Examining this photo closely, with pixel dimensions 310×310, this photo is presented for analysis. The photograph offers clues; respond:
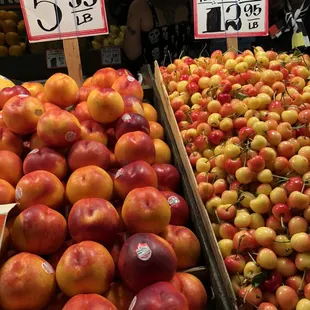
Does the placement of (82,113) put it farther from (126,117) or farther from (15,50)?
(15,50)

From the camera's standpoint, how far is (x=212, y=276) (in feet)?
4.03

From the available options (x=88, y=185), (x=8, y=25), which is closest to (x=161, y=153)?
(x=88, y=185)

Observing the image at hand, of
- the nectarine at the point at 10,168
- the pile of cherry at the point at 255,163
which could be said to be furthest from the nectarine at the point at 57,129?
the pile of cherry at the point at 255,163

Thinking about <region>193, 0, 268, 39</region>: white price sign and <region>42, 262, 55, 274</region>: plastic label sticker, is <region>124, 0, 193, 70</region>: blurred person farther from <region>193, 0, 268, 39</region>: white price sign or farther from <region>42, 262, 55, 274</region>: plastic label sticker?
<region>42, 262, 55, 274</region>: plastic label sticker

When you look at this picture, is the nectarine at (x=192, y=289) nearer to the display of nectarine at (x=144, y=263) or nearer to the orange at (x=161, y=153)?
the display of nectarine at (x=144, y=263)

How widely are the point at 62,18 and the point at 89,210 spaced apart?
103 cm

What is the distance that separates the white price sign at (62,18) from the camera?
71.4 inches

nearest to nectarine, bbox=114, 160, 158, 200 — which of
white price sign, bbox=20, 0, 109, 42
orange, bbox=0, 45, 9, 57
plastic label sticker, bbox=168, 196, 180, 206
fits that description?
plastic label sticker, bbox=168, 196, 180, 206

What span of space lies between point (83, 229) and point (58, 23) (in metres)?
1.06

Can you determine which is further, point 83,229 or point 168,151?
point 168,151

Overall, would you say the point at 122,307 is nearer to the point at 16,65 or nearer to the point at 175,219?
the point at 175,219

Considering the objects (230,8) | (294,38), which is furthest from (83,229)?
(294,38)

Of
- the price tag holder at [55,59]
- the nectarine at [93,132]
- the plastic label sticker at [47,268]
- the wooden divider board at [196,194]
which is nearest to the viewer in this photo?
the plastic label sticker at [47,268]

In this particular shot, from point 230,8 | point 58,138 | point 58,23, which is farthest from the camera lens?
point 230,8
